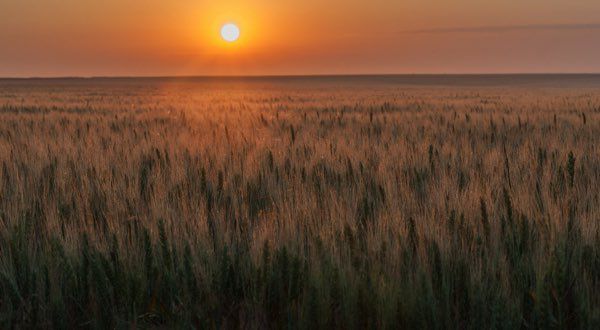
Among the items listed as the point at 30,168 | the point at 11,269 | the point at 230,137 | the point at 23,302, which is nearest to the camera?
the point at 23,302

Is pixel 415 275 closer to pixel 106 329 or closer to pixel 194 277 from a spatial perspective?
pixel 194 277

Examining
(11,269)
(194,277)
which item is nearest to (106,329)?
(194,277)

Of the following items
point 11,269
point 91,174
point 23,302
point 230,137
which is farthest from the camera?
point 230,137

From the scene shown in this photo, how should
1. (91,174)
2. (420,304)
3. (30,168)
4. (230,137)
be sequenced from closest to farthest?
(420,304), (91,174), (30,168), (230,137)

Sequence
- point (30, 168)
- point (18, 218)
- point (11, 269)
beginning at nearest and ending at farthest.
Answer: point (11, 269) < point (18, 218) < point (30, 168)

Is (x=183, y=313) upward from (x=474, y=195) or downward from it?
downward

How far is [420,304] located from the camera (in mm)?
2025

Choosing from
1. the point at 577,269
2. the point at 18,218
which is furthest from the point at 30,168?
the point at 577,269

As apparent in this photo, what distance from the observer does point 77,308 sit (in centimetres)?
225

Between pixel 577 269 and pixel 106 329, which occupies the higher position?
pixel 577 269

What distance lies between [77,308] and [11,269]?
0.32 m

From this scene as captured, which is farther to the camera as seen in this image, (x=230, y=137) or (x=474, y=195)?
(x=230, y=137)

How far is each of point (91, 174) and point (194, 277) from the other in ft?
7.31

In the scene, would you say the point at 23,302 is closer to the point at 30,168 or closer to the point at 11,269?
the point at 11,269
